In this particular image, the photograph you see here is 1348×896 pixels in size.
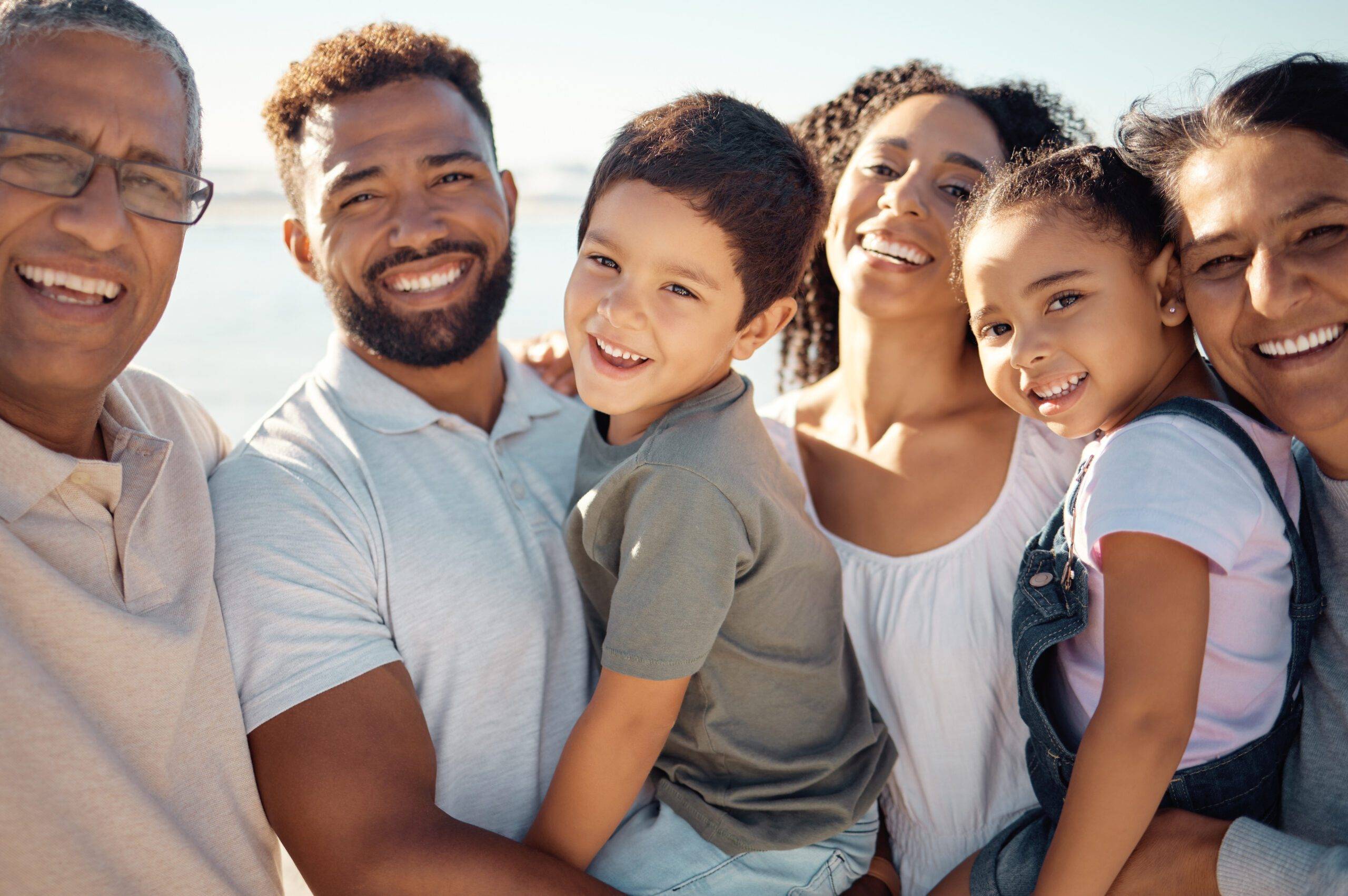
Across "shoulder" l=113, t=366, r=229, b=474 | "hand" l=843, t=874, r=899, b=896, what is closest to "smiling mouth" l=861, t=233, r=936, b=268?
"hand" l=843, t=874, r=899, b=896

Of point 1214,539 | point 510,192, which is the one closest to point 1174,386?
point 1214,539

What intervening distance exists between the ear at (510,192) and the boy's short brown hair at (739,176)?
88 cm

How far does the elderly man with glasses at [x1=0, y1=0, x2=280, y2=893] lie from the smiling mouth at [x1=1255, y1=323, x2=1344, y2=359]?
206 centimetres

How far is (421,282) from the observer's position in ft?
8.82

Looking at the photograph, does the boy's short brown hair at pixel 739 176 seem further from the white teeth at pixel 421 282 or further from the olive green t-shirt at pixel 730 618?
the white teeth at pixel 421 282

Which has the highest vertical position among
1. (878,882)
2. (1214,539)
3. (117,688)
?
(1214,539)

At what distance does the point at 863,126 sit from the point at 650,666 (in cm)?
191

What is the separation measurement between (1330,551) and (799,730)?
110 cm

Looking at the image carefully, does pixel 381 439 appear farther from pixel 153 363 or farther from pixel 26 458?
pixel 153 363

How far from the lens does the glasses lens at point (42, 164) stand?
5.74 feet

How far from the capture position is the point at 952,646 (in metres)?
2.48

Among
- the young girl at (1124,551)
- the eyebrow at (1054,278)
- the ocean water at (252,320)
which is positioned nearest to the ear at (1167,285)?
the young girl at (1124,551)

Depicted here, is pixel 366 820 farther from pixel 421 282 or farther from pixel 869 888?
pixel 421 282

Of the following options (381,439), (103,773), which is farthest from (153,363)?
(103,773)
